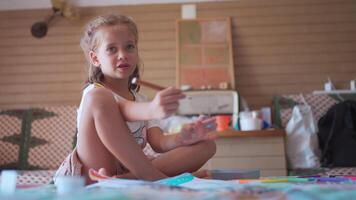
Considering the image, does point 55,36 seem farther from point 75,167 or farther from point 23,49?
point 75,167

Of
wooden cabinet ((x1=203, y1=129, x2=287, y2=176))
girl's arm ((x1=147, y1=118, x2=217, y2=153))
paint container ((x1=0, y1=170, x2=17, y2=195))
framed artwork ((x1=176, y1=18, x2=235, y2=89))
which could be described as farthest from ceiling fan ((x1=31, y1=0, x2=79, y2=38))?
paint container ((x1=0, y1=170, x2=17, y2=195))

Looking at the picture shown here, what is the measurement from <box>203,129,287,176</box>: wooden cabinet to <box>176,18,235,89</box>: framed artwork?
2.03ft

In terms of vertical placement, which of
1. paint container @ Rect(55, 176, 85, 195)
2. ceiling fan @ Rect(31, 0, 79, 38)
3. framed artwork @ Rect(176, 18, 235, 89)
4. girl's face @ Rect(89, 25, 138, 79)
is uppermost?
ceiling fan @ Rect(31, 0, 79, 38)

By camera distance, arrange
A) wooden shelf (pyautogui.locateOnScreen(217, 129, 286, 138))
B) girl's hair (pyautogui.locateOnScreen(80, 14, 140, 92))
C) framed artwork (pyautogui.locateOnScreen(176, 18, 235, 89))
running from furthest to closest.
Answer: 1. framed artwork (pyautogui.locateOnScreen(176, 18, 235, 89))
2. wooden shelf (pyautogui.locateOnScreen(217, 129, 286, 138))
3. girl's hair (pyautogui.locateOnScreen(80, 14, 140, 92))

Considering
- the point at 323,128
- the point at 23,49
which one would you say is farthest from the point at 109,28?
the point at 23,49

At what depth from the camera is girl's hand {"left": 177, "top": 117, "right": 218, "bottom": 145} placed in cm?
112

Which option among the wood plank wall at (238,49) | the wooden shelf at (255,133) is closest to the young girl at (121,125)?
the wooden shelf at (255,133)

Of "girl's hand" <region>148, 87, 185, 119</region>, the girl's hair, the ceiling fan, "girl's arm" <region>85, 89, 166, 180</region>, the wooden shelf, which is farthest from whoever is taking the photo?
the ceiling fan

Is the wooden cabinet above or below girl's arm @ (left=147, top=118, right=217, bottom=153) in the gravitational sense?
below

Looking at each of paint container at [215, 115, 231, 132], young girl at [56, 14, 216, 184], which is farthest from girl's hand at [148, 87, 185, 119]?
paint container at [215, 115, 231, 132]

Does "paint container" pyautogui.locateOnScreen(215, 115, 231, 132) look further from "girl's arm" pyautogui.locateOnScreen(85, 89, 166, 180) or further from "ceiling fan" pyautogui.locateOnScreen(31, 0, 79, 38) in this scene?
"ceiling fan" pyautogui.locateOnScreen(31, 0, 79, 38)

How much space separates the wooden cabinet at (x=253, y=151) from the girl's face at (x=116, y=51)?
3.67 feet

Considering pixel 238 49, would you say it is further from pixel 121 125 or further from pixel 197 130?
pixel 121 125

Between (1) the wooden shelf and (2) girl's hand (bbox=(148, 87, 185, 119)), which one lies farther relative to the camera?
(1) the wooden shelf
